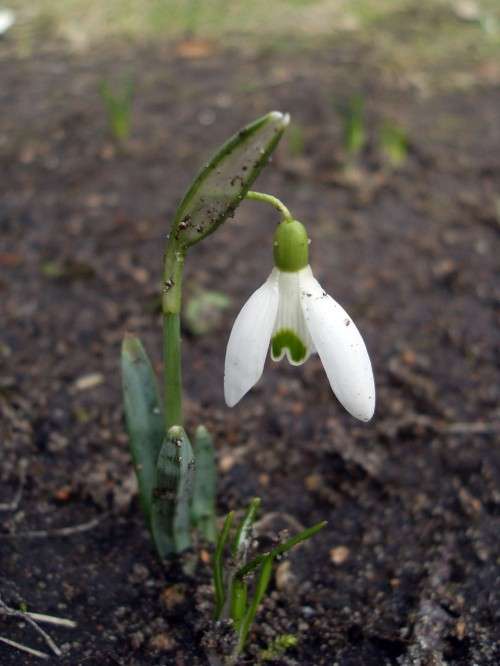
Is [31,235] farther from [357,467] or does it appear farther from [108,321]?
[357,467]

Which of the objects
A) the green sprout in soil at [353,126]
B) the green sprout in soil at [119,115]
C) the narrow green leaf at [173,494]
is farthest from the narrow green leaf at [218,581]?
the green sprout in soil at [119,115]

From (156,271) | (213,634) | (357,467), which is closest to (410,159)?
(156,271)

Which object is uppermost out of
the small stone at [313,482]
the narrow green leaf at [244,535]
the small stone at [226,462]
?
the narrow green leaf at [244,535]

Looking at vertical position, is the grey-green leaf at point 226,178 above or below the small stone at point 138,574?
above

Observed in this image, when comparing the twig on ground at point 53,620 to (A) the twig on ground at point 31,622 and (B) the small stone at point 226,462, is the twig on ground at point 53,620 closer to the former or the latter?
(A) the twig on ground at point 31,622

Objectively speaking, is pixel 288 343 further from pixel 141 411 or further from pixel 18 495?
pixel 18 495

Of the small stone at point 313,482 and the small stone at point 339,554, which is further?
the small stone at point 313,482

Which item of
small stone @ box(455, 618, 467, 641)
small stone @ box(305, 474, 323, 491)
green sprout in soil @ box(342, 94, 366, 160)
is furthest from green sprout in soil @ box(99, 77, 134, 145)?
small stone @ box(455, 618, 467, 641)
